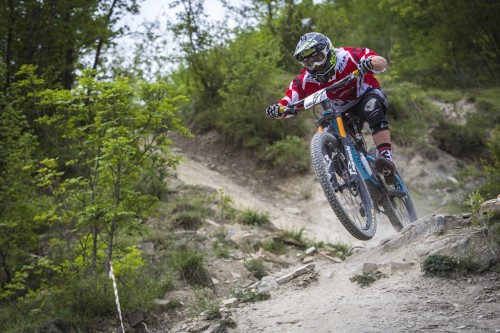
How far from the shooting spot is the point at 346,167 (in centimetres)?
614

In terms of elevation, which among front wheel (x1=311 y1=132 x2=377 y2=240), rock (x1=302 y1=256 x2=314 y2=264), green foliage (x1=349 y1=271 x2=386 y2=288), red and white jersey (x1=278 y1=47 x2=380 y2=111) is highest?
red and white jersey (x1=278 y1=47 x2=380 y2=111)

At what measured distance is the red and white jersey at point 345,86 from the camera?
6.33 metres

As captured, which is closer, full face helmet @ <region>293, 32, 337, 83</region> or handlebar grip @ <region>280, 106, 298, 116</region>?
full face helmet @ <region>293, 32, 337, 83</region>

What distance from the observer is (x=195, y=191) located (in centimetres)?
1140

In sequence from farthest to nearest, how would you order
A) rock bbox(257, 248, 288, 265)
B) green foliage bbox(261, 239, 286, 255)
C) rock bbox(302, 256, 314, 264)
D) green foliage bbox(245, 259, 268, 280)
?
green foliage bbox(261, 239, 286, 255), rock bbox(257, 248, 288, 265), rock bbox(302, 256, 314, 264), green foliage bbox(245, 259, 268, 280)

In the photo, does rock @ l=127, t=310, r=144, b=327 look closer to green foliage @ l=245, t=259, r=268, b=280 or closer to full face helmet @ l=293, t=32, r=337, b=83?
green foliage @ l=245, t=259, r=268, b=280

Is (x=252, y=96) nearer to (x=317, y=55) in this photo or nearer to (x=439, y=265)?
(x=317, y=55)

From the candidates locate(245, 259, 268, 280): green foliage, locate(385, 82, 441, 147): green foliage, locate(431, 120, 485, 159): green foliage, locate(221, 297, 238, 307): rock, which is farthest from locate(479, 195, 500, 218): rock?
locate(431, 120, 485, 159): green foliage

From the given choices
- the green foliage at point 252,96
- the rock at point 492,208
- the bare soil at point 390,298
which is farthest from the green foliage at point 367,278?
the green foliage at point 252,96

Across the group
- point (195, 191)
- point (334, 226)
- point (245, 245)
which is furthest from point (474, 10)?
point (245, 245)

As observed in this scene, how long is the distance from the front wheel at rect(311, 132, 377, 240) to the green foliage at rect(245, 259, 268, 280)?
2002mm

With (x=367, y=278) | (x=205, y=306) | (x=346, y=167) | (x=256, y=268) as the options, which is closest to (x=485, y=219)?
(x=367, y=278)

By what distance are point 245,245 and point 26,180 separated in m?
3.47

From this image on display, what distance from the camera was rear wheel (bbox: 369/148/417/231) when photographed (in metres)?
6.97
